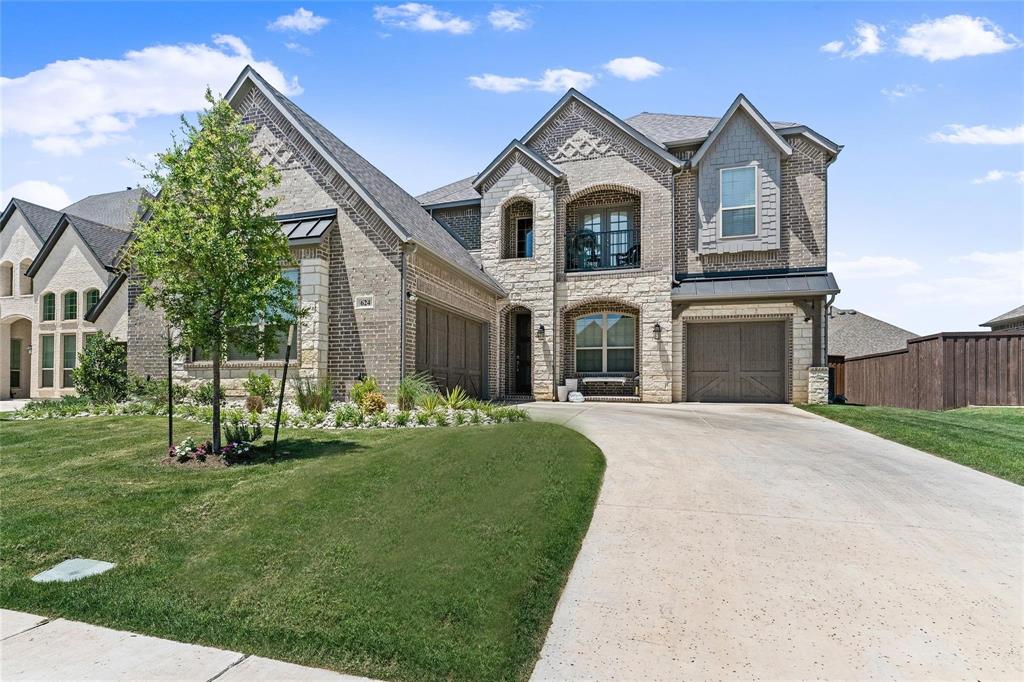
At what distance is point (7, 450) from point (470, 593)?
9.55m

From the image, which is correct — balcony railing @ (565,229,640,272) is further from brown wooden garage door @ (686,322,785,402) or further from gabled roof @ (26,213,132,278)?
gabled roof @ (26,213,132,278)

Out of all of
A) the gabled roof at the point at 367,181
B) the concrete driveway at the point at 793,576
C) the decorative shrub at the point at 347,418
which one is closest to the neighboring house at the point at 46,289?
the gabled roof at the point at 367,181

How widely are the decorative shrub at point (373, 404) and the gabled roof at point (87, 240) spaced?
628 inches

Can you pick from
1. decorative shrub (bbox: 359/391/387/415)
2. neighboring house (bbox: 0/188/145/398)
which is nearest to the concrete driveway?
decorative shrub (bbox: 359/391/387/415)

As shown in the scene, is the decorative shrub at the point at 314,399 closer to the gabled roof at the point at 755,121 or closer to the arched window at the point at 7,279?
the gabled roof at the point at 755,121

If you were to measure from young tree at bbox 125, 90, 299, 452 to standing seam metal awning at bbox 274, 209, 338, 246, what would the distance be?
4.76 m

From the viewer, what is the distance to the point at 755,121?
17609mm

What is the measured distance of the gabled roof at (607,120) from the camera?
18.0 meters

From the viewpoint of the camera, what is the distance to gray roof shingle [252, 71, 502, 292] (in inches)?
548

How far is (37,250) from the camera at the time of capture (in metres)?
23.5

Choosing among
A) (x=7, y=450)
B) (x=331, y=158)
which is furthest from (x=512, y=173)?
(x=7, y=450)

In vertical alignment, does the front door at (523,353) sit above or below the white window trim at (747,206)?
below

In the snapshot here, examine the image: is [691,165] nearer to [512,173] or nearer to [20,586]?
[512,173]

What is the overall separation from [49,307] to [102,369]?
9.81m
